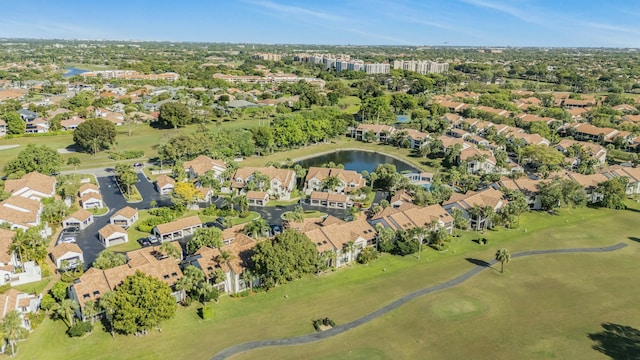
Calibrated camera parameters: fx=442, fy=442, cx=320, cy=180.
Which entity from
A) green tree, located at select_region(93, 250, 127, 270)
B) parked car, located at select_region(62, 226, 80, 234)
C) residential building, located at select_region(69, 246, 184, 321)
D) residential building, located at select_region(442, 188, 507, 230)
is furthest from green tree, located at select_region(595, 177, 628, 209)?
parked car, located at select_region(62, 226, 80, 234)

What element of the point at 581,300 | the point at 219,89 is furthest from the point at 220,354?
the point at 219,89

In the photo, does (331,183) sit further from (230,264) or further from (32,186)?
(32,186)

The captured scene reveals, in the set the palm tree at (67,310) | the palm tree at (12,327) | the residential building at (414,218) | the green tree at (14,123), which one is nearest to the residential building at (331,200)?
the residential building at (414,218)

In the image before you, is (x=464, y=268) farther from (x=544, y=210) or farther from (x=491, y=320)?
(x=544, y=210)

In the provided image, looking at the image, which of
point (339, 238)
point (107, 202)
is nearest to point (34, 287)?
A: point (107, 202)

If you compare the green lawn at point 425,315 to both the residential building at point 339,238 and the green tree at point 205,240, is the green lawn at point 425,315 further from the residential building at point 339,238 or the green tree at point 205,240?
the green tree at point 205,240
